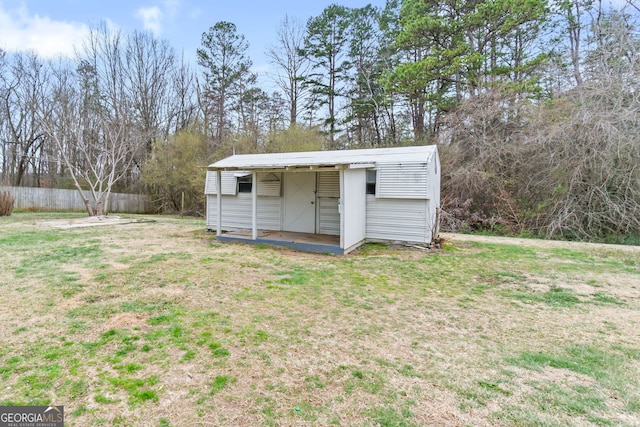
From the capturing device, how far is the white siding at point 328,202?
7980 mm

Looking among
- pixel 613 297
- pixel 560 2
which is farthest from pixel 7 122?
pixel 560 2

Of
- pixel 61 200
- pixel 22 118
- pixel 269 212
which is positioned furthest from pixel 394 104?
pixel 22 118

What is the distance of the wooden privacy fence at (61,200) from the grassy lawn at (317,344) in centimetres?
1305

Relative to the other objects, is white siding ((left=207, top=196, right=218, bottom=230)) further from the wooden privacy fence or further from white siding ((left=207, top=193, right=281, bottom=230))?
the wooden privacy fence

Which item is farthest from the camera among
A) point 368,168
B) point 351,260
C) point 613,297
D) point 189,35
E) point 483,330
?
point 189,35

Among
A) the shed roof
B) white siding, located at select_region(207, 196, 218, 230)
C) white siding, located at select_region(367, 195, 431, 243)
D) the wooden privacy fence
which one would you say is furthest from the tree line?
white siding, located at select_region(207, 196, 218, 230)

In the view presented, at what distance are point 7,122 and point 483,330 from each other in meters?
25.3

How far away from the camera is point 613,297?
4.03m

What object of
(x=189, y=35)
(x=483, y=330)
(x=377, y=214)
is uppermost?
(x=189, y=35)

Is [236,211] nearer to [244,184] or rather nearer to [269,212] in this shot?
[244,184]

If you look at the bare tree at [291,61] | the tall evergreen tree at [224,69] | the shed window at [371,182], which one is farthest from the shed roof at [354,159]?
the tall evergreen tree at [224,69]

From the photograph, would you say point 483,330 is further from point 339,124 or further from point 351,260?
point 339,124

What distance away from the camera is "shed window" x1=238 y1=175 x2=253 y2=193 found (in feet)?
27.7

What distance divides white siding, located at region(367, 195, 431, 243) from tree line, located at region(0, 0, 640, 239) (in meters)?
3.91
